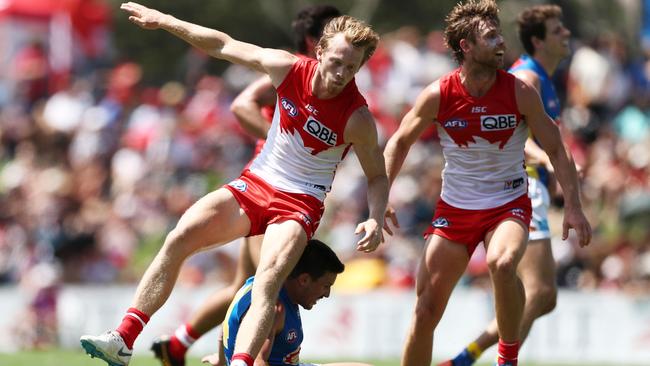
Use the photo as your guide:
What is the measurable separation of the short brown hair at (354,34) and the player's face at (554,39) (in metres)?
2.20

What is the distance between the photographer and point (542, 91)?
9703mm

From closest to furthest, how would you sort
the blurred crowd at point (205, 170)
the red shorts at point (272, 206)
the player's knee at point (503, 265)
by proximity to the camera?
the red shorts at point (272, 206), the player's knee at point (503, 265), the blurred crowd at point (205, 170)

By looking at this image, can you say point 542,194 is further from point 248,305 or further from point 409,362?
point 248,305

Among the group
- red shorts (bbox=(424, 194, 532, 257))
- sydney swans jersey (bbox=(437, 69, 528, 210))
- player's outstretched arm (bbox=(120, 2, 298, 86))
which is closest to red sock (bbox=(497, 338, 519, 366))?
red shorts (bbox=(424, 194, 532, 257))

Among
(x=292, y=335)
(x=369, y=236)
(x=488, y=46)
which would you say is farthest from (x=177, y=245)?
(x=488, y=46)

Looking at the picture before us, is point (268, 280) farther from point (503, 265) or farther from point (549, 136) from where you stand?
point (549, 136)

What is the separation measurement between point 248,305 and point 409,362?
141 cm

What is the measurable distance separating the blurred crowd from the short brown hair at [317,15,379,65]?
816cm

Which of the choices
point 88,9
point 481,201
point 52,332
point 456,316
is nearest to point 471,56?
point 481,201

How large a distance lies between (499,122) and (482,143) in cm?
20

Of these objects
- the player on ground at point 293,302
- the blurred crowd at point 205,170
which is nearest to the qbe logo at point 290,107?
the player on ground at point 293,302

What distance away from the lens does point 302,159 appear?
8258 millimetres

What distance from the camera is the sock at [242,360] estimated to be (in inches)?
291

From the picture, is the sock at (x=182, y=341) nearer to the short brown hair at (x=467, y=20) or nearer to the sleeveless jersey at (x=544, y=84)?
the short brown hair at (x=467, y=20)
